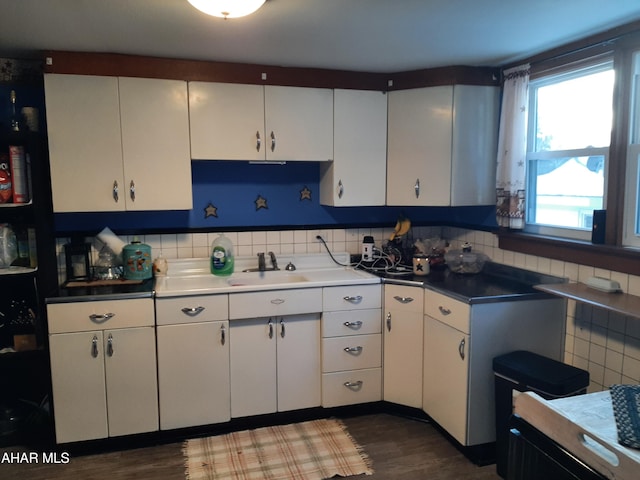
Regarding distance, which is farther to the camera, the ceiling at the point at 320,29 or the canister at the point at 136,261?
the canister at the point at 136,261

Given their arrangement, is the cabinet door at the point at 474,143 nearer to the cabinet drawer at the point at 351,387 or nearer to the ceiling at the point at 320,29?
the ceiling at the point at 320,29

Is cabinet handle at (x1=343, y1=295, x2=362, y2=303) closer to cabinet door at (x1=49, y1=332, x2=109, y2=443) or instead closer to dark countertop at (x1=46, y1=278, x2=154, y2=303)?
dark countertop at (x1=46, y1=278, x2=154, y2=303)

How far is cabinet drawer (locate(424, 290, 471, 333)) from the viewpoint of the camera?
2588 mm

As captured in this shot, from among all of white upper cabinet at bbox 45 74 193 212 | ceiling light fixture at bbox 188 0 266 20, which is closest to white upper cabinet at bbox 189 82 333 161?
white upper cabinet at bbox 45 74 193 212

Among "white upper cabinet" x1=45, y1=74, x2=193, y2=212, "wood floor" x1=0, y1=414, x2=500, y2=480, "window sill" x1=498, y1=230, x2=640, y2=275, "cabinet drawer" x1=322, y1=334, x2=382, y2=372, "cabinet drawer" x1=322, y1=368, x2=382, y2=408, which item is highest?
"white upper cabinet" x1=45, y1=74, x2=193, y2=212

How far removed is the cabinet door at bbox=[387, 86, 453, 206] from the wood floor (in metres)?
1.48

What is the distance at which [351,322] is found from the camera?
307 cm

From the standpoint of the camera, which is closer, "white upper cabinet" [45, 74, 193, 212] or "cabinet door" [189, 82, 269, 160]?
"white upper cabinet" [45, 74, 193, 212]

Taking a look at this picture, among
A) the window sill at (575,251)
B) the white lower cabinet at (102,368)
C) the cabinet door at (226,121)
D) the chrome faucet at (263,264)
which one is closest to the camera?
the window sill at (575,251)

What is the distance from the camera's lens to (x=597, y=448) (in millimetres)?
1406

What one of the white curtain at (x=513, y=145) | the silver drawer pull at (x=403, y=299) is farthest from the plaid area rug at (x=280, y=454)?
the white curtain at (x=513, y=145)

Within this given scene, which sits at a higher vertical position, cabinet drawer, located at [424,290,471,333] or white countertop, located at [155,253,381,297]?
white countertop, located at [155,253,381,297]

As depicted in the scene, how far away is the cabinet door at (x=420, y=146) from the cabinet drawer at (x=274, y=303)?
35.6 inches

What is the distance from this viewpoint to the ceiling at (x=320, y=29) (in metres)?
2.06
